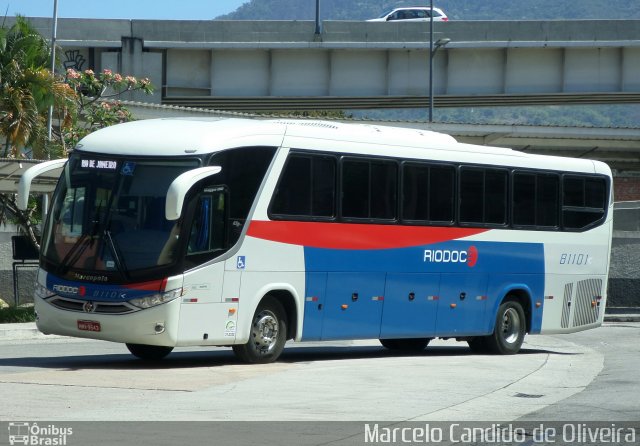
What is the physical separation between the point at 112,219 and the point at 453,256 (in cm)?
656

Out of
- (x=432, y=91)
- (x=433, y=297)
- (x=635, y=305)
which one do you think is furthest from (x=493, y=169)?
(x=432, y=91)

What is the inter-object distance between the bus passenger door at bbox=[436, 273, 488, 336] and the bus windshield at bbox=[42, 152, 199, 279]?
5.94 metres

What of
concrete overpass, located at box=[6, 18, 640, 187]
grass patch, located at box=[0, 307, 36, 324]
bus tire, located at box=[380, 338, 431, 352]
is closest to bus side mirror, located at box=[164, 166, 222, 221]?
bus tire, located at box=[380, 338, 431, 352]

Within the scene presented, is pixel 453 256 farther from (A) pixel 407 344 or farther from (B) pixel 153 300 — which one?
(B) pixel 153 300

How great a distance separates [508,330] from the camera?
21.9 metres

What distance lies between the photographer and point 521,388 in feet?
50.7

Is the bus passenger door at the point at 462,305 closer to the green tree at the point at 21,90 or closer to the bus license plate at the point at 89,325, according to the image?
the bus license plate at the point at 89,325

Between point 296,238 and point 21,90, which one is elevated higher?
point 21,90

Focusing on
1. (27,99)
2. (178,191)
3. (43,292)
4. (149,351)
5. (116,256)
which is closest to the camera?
(178,191)

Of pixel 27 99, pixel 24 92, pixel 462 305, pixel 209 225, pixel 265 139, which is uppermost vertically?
pixel 24 92

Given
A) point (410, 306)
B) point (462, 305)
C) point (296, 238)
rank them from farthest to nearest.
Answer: point (462, 305), point (410, 306), point (296, 238)

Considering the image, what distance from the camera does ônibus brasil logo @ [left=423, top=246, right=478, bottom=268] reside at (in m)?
19.8

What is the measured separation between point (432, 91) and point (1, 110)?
22.9 m

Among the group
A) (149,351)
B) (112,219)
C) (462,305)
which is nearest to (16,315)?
(149,351)
